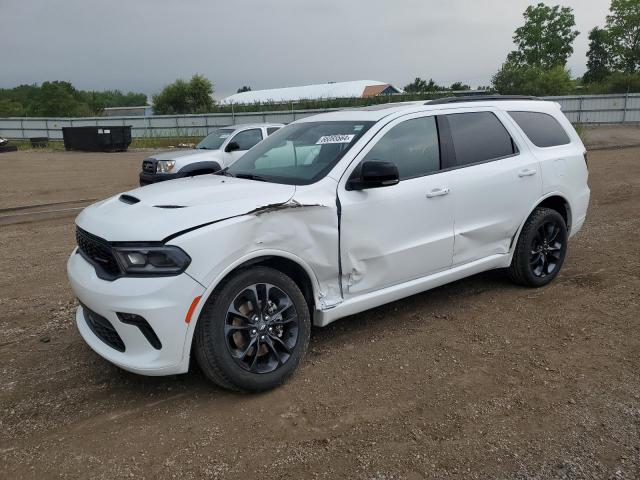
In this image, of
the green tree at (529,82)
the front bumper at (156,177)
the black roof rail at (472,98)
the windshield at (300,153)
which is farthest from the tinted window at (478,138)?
the green tree at (529,82)

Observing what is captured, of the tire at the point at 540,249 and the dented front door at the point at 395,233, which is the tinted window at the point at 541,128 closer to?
the tire at the point at 540,249

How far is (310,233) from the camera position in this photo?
3455mm

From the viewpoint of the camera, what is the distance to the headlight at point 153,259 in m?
2.94

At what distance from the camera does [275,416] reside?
310 centimetres

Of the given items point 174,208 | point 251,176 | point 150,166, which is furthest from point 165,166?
point 174,208

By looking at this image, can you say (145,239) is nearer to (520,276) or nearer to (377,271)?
(377,271)

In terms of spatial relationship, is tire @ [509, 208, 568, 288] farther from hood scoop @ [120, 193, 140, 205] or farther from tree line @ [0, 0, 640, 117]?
tree line @ [0, 0, 640, 117]

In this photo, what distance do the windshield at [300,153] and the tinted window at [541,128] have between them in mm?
1835

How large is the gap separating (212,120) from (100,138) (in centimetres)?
804

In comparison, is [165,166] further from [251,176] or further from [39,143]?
[39,143]

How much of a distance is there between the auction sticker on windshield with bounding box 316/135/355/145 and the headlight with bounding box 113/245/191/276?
162 centimetres

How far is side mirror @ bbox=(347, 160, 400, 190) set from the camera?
11.6 ft

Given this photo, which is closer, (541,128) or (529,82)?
(541,128)

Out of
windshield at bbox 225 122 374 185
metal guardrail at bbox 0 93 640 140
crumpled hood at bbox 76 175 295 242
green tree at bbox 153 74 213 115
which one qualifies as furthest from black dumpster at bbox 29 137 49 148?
crumpled hood at bbox 76 175 295 242
